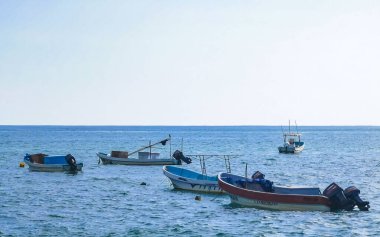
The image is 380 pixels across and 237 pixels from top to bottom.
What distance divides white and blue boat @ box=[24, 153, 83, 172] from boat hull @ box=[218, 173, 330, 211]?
2868 cm

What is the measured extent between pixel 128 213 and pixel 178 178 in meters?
12.2

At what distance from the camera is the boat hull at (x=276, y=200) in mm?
36219

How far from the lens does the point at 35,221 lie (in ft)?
109

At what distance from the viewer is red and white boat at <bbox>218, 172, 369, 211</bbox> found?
36.1 metres

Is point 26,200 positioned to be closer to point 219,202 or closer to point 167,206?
point 167,206

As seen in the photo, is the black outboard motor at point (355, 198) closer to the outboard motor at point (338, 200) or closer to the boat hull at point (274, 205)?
the outboard motor at point (338, 200)

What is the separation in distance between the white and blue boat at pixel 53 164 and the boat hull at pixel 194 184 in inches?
712

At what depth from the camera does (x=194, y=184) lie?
4700cm

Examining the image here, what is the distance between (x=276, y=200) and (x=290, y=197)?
988mm

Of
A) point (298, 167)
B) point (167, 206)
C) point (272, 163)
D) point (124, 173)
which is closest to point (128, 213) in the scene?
point (167, 206)

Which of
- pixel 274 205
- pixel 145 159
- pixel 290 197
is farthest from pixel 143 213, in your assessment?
A: pixel 145 159

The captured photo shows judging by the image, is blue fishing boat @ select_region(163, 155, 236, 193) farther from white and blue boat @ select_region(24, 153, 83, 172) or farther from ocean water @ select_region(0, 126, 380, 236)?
white and blue boat @ select_region(24, 153, 83, 172)

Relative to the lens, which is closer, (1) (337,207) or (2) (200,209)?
(1) (337,207)

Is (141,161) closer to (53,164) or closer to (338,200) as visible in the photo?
(53,164)
